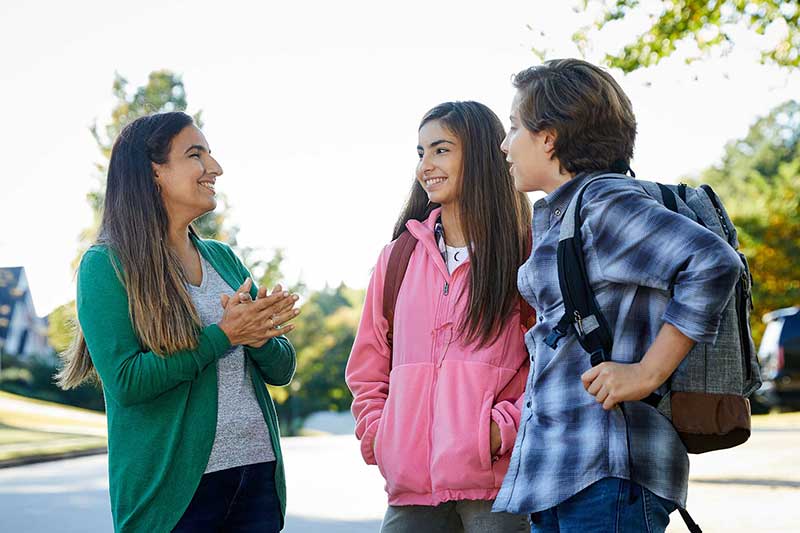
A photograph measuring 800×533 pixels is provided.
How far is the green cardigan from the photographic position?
3.68 m

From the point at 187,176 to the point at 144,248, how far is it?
0.35 metres

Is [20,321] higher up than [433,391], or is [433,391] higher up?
[433,391]

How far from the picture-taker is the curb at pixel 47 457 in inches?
702

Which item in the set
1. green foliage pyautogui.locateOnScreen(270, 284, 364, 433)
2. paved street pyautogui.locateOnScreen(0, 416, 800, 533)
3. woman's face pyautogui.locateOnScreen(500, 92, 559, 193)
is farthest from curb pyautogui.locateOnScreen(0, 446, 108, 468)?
green foliage pyautogui.locateOnScreen(270, 284, 364, 433)

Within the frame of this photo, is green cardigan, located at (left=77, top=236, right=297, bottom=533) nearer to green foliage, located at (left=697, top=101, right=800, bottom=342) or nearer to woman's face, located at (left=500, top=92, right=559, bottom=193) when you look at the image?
woman's face, located at (left=500, top=92, right=559, bottom=193)

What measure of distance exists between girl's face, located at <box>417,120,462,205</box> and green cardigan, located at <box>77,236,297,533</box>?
97 centimetres

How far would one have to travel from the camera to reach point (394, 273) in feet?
13.6

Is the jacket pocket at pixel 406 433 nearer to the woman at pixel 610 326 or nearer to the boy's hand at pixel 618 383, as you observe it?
the woman at pixel 610 326

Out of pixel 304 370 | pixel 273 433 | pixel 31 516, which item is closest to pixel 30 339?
pixel 304 370

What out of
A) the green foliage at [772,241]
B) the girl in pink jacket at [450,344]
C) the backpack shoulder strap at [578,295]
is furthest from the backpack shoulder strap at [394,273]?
the green foliage at [772,241]

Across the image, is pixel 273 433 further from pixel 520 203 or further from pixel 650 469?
pixel 650 469

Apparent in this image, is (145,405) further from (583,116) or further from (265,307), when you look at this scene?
(583,116)

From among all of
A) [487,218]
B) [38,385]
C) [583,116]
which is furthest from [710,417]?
[38,385]

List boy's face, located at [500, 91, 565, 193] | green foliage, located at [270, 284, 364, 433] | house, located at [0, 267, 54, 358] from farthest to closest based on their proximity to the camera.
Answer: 1. house, located at [0, 267, 54, 358]
2. green foliage, located at [270, 284, 364, 433]
3. boy's face, located at [500, 91, 565, 193]
